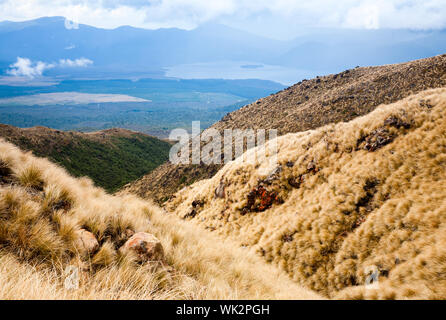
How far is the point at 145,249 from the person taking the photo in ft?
13.3

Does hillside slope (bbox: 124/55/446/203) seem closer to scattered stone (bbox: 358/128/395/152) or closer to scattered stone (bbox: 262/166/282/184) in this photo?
scattered stone (bbox: 262/166/282/184)

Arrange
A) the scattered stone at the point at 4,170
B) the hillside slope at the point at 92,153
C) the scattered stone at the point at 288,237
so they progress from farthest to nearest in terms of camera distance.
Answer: the hillside slope at the point at 92,153 < the scattered stone at the point at 288,237 < the scattered stone at the point at 4,170

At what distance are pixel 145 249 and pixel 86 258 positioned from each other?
912mm

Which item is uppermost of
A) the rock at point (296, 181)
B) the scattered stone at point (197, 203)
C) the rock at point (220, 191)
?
the rock at point (296, 181)

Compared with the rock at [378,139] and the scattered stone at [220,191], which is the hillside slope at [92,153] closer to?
the scattered stone at [220,191]

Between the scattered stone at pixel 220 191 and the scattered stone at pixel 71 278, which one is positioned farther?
the scattered stone at pixel 220 191

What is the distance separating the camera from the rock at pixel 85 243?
148 inches

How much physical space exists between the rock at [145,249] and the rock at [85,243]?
0.45 meters

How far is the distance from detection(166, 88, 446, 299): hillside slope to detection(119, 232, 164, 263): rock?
4.40 metres

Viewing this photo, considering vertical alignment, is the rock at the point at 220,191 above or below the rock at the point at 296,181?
below

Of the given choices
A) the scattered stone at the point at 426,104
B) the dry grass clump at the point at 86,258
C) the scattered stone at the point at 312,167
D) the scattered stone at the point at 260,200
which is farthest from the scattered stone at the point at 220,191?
the scattered stone at the point at 426,104

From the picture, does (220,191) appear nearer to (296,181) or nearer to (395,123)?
(296,181)
